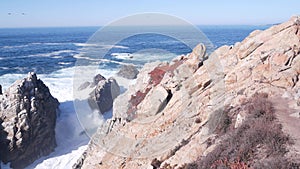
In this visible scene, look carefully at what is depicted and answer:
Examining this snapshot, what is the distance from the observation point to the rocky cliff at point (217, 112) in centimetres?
1190

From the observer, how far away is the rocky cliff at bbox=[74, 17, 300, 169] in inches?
468

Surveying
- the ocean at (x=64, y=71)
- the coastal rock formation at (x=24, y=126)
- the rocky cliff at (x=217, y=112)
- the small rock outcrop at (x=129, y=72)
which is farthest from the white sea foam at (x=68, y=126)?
the rocky cliff at (x=217, y=112)

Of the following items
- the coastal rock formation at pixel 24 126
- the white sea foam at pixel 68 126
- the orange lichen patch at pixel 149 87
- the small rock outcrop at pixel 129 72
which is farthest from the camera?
the small rock outcrop at pixel 129 72

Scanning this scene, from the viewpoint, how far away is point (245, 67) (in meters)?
17.8

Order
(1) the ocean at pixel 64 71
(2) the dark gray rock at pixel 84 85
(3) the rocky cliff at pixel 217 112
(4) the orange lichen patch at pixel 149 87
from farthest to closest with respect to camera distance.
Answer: (2) the dark gray rock at pixel 84 85 → (1) the ocean at pixel 64 71 → (4) the orange lichen patch at pixel 149 87 → (3) the rocky cliff at pixel 217 112

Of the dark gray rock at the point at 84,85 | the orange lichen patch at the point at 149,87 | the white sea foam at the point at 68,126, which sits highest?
the orange lichen patch at the point at 149,87

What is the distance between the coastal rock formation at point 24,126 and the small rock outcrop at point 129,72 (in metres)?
19.9

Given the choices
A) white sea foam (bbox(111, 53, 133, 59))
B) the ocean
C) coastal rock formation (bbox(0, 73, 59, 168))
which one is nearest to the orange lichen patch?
the ocean

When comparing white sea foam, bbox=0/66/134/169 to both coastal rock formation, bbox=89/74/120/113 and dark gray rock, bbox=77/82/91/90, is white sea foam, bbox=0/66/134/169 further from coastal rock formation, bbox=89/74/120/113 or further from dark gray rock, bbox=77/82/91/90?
dark gray rock, bbox=77/82/91/90

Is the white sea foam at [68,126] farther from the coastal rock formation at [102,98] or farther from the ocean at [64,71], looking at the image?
the coastal rock formation at [102,98]

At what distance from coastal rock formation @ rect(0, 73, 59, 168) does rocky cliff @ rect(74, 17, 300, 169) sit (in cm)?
649

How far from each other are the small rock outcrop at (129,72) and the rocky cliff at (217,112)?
2487 centimetres

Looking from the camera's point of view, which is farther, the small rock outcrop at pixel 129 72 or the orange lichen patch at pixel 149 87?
the small rock outcrop at pixel 129 72

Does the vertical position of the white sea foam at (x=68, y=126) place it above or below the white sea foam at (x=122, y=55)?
below
